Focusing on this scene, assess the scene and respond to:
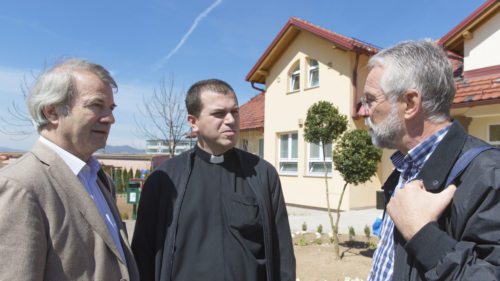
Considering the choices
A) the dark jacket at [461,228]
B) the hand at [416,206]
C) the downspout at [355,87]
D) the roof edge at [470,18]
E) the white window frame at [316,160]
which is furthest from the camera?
the white window frame at [316,160]

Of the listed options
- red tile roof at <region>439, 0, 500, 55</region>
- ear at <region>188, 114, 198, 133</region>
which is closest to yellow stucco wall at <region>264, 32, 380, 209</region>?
red tile roof at <region>439, 0, 500, 55</region>

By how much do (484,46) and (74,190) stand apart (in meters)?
10.2

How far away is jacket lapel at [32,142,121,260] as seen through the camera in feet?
6.02

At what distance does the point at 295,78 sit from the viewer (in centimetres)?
1638

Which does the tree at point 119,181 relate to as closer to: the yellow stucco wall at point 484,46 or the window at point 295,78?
the window at point 295,78

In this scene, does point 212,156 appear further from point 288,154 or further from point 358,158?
point 288,154

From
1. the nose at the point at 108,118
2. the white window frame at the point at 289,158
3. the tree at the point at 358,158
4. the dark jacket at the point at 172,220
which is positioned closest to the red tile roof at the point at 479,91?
the tree at the point at 358,158

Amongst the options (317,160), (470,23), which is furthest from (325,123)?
(317,160)

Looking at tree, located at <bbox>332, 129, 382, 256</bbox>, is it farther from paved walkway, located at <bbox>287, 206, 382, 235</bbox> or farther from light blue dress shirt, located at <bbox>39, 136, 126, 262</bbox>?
light blue dress shirt, located at <bbox>39, 136, 126, 262</bbox>

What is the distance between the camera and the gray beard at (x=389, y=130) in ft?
6.00

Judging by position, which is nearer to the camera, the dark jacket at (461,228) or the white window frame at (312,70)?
the dark jacket at (461,228)

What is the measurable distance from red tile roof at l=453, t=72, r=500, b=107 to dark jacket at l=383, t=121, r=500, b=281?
26.1ft

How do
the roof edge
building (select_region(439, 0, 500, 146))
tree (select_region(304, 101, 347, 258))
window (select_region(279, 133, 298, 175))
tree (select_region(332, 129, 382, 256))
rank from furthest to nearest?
1. window (select_region(279, 133, 298, 175))
2. the roof edge
3. building (select_region(439, 0, 500, 146))
4. tree (select_region(304, 101, 347, 258))
5. tree (select_region(332, 129, 382, 256))

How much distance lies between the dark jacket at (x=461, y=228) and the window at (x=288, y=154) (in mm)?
13852
